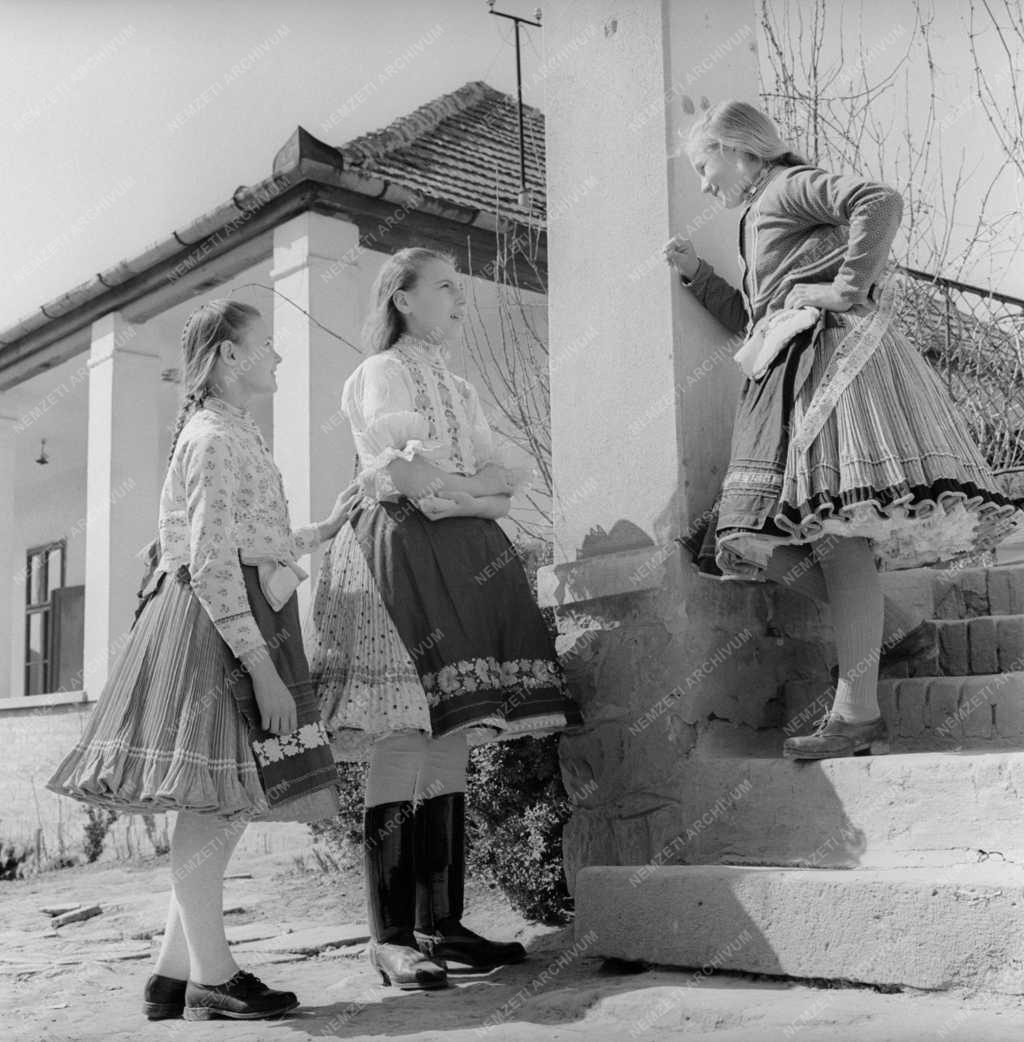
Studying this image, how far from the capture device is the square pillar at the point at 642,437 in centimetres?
329

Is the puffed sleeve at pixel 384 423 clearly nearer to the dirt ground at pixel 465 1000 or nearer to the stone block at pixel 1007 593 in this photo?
the dirt ground at pixel 465 1000

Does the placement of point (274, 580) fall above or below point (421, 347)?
below

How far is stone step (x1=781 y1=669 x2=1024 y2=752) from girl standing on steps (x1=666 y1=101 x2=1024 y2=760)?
102 mm

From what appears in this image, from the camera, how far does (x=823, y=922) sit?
252 cm

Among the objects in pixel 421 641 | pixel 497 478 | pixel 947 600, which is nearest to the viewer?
pixel 421 641

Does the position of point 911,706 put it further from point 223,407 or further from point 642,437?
point 223,407

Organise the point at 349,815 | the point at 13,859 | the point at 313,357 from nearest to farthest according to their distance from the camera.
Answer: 1. the point at 349,815
2. the point at 313,357
3. the point at 13,859

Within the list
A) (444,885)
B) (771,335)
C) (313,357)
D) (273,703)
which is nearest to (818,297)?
(771,335)

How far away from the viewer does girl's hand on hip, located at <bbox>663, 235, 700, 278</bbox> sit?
11.2 feet

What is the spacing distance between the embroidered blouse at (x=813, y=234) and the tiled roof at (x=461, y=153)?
3379 millimetres

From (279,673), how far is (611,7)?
2142 mm

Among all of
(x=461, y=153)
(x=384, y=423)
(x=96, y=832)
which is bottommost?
(x=96, y=832)

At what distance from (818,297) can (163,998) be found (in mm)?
2130

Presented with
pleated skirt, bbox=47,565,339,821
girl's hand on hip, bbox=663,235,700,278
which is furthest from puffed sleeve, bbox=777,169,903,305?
pleated skirt, bbox=47,565,339,821
